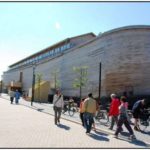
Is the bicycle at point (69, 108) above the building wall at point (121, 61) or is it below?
below

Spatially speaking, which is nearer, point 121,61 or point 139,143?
point 139,143

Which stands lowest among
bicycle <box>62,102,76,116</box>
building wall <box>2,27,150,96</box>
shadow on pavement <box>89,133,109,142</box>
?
shadow on pavement <box>89,133,109,142</box>

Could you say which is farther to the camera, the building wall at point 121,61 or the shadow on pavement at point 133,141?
the building wall at point 121,61

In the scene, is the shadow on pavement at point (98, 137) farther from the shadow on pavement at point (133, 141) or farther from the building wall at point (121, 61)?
the building wall at point (121, 61)

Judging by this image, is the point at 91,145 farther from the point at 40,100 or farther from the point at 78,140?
the point at 40,100

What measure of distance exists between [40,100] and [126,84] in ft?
55.0

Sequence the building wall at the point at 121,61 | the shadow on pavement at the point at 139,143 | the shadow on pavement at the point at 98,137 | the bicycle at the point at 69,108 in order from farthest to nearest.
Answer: the building wall at the point at 121,61 → the bicycle at the point at 69,108 → the shadow on pavement at the point at 98,137 → the shadow on pavement at the point at 139,143

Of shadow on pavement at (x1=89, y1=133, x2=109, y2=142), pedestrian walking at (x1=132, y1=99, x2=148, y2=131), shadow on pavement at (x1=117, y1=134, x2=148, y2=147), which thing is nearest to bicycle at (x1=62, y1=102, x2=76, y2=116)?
pedestrian walking at (x1=132, y1=99, x2=148, y2=131)

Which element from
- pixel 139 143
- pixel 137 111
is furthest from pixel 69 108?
pixel 139 143

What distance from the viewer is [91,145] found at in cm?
1109

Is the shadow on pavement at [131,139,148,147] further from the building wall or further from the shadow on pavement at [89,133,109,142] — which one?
the building wall

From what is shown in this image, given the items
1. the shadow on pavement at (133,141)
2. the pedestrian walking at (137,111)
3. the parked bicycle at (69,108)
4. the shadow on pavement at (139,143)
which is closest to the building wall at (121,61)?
the parked bicycle at (69,108)

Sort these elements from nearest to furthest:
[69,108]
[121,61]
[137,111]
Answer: [137,111]
[69,108]
[121,61]

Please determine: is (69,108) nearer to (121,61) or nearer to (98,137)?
(98,137)
